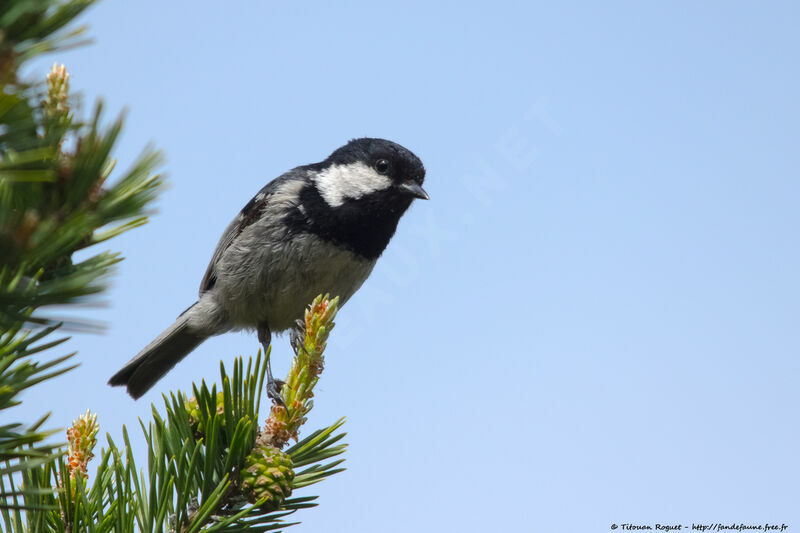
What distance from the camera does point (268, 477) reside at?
5.31 ft

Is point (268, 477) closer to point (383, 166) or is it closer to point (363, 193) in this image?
point (363, 193)

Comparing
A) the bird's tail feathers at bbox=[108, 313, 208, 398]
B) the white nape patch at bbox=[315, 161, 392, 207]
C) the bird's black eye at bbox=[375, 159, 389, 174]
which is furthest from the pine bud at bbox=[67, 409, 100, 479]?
the bird's black eye at bbox=[375, 159, 389, 174]

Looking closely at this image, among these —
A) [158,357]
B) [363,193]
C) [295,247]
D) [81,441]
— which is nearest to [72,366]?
[81,441]

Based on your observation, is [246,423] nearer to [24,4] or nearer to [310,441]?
[310,441]

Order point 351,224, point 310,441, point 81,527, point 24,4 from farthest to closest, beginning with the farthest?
point 351,224
point 310,441
point 81,527
point 24,4

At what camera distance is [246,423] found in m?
1.64

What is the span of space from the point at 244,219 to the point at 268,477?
2.95 metres

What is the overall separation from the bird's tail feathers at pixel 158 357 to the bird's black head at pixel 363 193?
1.14 meters

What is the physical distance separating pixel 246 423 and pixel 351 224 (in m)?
2.49

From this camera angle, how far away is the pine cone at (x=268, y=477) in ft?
5.29

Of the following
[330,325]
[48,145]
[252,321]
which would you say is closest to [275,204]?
[252,321]

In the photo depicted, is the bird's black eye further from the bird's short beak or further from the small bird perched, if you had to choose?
the bird's short beak

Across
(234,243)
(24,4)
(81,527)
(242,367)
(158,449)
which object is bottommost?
(81,527)

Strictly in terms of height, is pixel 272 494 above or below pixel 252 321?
below
